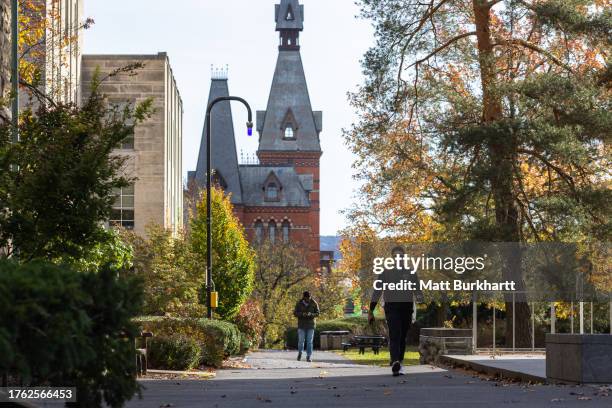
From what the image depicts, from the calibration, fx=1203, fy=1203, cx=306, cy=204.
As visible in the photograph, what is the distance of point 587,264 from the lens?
100 ft

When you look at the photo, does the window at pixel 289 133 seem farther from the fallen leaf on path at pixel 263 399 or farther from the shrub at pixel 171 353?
the fallen leaf on path at pixel 263 399

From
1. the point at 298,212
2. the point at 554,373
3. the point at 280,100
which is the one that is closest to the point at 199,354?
the point at 554,373

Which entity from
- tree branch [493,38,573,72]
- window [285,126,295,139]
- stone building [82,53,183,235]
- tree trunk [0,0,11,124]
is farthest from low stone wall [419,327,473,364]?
window [285,126,295,139]

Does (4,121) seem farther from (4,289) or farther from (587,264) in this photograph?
(587,264)

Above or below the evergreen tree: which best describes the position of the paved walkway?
below

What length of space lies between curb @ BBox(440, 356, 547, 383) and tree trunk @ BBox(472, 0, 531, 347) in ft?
23.2

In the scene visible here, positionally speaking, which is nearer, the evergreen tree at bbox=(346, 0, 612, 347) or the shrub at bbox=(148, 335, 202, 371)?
the shrub at bbox=(148, 335, 202, 371)

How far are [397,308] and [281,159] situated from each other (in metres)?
121

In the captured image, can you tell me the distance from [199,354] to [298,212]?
10399 cm

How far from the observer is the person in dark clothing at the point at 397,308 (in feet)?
52.8

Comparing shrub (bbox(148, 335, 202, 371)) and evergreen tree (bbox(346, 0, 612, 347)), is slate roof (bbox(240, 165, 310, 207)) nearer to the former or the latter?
evergreen tree (bbox(346, 0, 612, 347))

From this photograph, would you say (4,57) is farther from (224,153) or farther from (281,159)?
(281,159)

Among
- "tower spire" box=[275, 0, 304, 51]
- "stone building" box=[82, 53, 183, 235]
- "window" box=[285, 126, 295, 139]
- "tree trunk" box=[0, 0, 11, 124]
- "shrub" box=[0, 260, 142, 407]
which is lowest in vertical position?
"shrub" box=[0, 260, 142, 407]

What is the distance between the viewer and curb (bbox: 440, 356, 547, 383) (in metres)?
15.4
